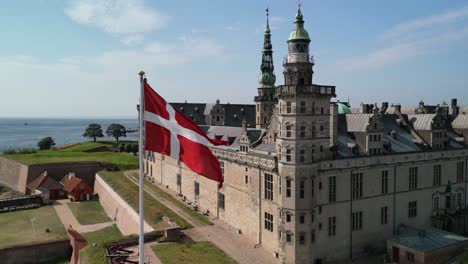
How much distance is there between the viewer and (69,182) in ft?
236

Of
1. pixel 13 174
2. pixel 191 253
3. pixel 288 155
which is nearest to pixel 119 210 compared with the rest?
pixel 191 253

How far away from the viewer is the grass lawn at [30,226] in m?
46.8

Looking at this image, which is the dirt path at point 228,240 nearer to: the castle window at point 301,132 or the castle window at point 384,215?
the castle window at point 301,132

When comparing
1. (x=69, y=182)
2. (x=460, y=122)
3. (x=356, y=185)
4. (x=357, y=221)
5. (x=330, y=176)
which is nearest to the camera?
(x=330, y=176)

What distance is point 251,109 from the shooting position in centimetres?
7900

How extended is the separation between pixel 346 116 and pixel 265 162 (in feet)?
38.4

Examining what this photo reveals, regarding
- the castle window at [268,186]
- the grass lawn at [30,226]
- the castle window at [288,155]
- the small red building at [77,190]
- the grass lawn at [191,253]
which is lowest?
the grass lawn at [30,226]

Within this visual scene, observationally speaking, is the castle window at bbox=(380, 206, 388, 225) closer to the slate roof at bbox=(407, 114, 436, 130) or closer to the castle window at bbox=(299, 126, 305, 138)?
the slate roof at bbox=(407, 114, 436, 130)

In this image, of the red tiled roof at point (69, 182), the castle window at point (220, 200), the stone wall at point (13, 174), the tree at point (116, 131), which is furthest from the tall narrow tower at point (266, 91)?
the tree at point (116, 131)

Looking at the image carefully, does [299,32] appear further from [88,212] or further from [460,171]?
[88,212]

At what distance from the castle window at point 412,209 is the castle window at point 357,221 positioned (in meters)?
7.69

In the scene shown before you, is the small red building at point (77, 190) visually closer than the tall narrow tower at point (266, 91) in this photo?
No

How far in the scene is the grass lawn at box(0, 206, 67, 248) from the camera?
46.8 meters

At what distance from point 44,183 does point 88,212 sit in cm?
1588
